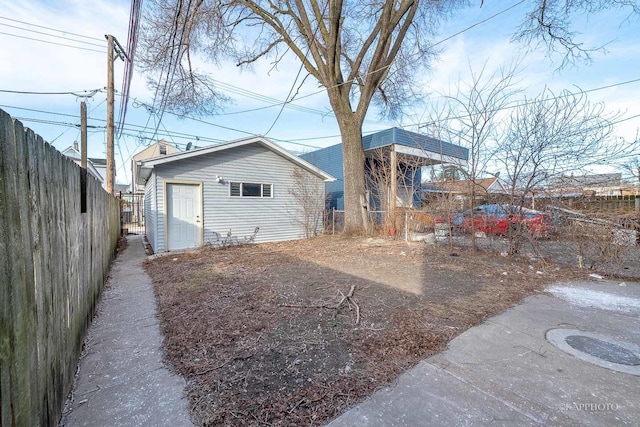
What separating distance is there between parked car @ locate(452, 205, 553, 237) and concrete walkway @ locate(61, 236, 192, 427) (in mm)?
6658

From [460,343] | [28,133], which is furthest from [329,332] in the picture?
[28,133]

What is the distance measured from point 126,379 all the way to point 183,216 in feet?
23.7

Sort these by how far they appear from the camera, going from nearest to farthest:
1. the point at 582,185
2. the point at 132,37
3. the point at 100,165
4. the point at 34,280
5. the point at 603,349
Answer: the point at 34,280, the point at 603,349, the point at 582,185, the point at 132,37, the point at 100,165

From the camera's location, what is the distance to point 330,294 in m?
4.04

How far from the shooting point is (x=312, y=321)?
318 cm

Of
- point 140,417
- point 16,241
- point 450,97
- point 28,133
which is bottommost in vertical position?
point 140,417

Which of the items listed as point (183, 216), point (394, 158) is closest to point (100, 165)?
point (183, 216)

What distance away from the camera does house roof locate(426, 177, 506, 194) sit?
21.5 ft

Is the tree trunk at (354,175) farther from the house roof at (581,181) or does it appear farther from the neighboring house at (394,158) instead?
the house roof at (581,181)

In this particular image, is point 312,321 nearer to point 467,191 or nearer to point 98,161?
point 467,191

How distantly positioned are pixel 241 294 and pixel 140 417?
7.69 ft

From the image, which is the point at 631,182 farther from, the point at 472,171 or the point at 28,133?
the point at 28,133

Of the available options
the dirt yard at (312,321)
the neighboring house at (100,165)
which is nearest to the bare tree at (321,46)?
the dirt yard at (312,321)

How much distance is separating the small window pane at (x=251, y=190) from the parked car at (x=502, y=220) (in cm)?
636
